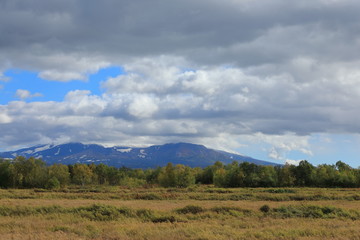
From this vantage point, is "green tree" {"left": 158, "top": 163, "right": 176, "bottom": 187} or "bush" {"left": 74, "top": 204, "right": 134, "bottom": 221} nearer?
"bush" {"left": 74, "top": 204, "right": 134, "bottom": 221}

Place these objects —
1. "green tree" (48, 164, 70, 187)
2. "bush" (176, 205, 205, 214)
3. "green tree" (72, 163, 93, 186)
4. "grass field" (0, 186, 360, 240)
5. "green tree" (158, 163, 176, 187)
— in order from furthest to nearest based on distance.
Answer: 1. "green tree" (72, 163, 93, 186)
2. "green tree" (158, 163, 176, 187)
3. "green tree" (48, 164, 70, 187)
4. "bush" (176, 205, 205, 214)
5. "grass field" (0, 186, 360, 240)

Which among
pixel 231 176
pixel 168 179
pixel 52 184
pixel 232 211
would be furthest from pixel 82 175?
pixel 232 211

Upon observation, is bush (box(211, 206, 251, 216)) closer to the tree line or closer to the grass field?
the grass field

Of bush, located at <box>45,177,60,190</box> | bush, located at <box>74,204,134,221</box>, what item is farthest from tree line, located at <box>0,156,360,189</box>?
bush, located at <box>74,204,134,221</box>

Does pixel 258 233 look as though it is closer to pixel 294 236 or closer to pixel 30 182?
pixel 294 236

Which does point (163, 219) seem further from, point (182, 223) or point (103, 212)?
point (103, 212)

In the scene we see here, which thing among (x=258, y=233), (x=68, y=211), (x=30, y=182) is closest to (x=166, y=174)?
(x=30, y=182)

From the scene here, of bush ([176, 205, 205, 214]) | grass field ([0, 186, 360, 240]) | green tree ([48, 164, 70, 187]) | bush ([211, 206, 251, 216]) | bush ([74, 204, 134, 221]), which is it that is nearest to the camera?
grass field ([0, 186, 360, 240])

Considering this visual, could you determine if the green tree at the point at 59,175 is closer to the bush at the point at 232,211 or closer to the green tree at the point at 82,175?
the green tree at the point at 82,175

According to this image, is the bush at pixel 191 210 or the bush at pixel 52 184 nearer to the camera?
the bush at pixel 191 210

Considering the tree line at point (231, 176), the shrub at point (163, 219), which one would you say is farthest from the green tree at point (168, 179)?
the shrub at point (163, 219)

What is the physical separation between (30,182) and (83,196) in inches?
1915

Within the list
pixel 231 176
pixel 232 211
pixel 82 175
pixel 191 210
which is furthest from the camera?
pixel 82 175

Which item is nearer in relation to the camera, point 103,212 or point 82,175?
point 103,212
